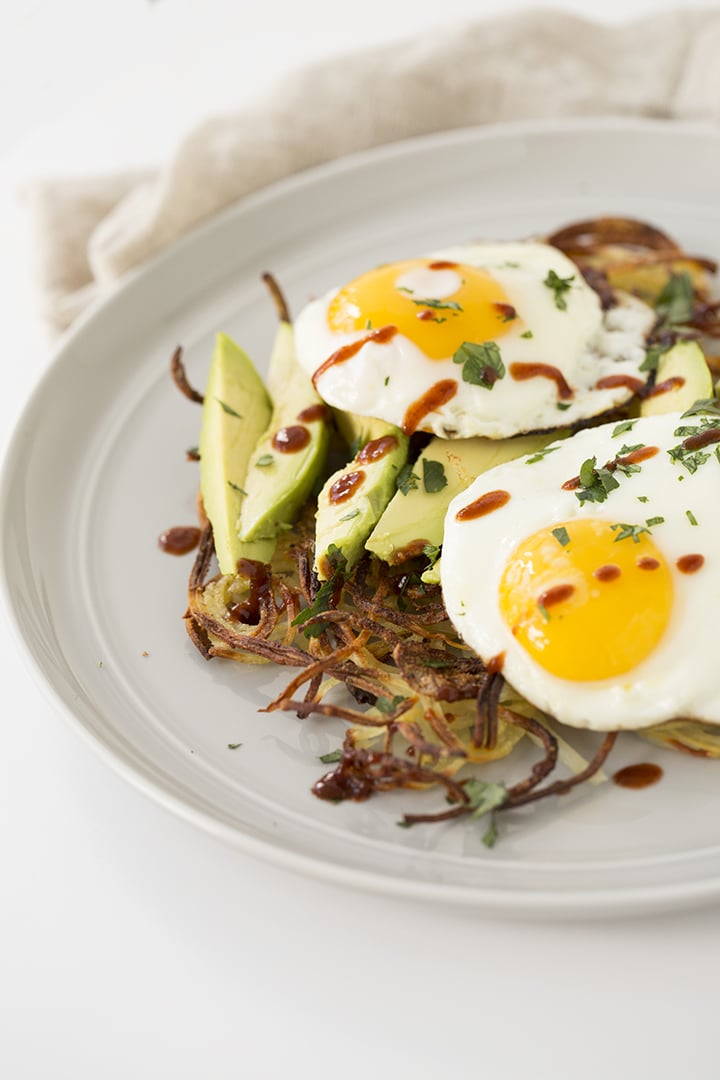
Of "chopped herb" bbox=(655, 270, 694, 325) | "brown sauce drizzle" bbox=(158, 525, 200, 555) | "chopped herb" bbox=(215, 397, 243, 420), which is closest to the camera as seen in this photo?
"brown sauce drizzle" bbox=(158, 525, 200, 555)

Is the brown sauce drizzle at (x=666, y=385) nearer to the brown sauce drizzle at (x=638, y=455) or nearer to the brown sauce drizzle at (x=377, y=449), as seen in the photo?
the brown sauce drizzle at (x=638, y=455)

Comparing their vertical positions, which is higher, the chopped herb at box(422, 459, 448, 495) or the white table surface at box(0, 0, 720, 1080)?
the chopped herb at box(422, 459, 448, 495)

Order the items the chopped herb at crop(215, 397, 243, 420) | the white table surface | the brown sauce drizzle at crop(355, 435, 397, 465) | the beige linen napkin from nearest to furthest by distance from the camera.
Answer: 1. the white table surface
2. the brown sauce drizzle at crop(355, 435, 397, 465)
3. the chopped herb at crop(215, 397, 243, 420)
4. the beige linen napkin

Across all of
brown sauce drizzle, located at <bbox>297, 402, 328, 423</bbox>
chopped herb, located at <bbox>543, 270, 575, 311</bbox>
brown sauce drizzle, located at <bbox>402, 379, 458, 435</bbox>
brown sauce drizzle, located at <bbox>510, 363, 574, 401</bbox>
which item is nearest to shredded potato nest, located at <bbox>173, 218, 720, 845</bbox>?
brown sauce drizzle, located at <bbox>297, 402, 328, 423</bbox>

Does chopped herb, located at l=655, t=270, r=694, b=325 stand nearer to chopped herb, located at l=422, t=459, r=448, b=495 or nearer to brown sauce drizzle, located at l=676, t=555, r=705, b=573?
chopped herb, located at l=422, t=459, r=448, b=495

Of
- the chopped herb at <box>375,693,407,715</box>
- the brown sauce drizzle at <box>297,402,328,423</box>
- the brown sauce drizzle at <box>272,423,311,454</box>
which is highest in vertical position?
the brown sauce drizzle at <box>297,402,328,423</box>

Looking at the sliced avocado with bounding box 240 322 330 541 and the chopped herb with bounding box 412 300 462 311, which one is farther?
the chopped herb with bounding box 412 300 462 311

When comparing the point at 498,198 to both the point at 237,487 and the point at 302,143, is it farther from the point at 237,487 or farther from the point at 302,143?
the point at 237,487
